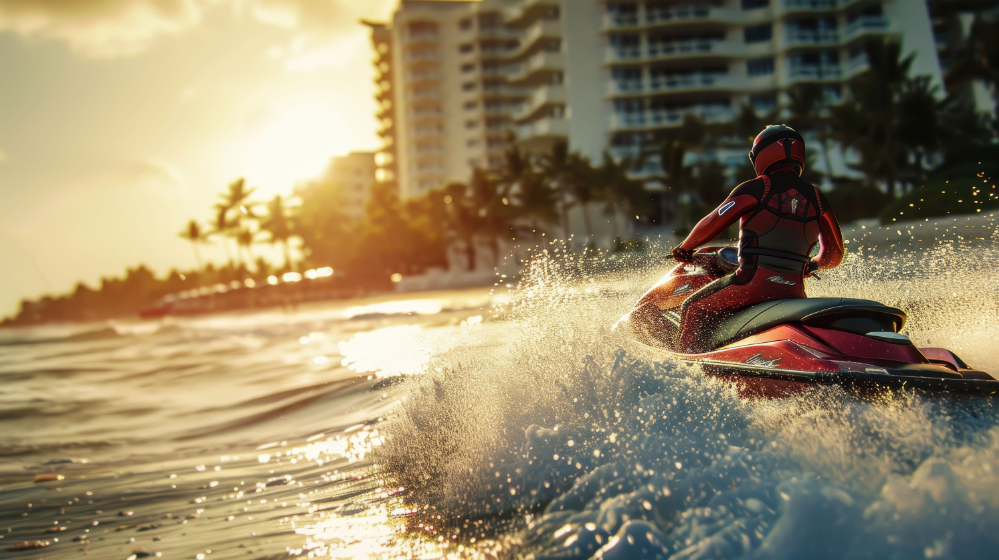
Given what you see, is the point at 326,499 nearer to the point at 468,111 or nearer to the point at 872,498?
the point at 872,498

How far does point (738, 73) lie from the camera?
5847cm

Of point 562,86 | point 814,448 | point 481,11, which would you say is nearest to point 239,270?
point 481,11

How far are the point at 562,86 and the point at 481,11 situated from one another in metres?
25.8

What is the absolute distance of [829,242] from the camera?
4.46 m

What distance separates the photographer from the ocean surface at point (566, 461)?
2691mm

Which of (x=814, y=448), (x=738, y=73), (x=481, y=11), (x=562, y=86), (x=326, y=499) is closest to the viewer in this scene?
(x=814, y=448)

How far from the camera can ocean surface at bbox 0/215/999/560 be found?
2.69 m

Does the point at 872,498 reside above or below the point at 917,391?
below

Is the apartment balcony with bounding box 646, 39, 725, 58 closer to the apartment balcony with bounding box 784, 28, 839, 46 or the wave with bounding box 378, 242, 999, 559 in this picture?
the apartment balcony with bounding box 784, 28, 839, 46

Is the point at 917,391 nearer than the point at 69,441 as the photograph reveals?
Yes

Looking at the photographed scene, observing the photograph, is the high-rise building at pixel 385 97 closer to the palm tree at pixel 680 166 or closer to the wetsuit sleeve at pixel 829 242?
the palm tree at pixel 680 166

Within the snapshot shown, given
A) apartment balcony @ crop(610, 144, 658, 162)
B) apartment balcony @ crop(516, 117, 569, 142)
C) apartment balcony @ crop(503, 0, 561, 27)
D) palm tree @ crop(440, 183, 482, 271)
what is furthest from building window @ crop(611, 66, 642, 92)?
palm tree @ crop(440, 183, 482, 271)

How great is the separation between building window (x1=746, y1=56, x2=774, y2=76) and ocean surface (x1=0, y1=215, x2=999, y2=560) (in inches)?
2252

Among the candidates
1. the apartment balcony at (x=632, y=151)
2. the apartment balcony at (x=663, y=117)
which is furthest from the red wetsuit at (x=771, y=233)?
the apartment balcony at (x=663, y=117)
